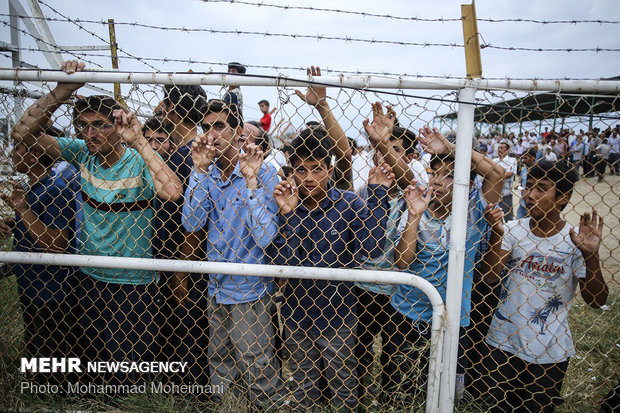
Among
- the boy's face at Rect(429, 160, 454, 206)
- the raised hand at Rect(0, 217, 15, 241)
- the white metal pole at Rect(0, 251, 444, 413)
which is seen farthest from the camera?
the raised hand at Rect(0, 217, 15, 241)

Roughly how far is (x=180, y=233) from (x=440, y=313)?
1.74 m

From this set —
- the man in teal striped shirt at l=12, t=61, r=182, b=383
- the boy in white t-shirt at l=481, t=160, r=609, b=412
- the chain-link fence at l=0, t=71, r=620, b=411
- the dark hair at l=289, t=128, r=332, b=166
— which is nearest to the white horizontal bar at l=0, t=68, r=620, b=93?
the chain-link fence at l=0, t=71, r=620, b=411

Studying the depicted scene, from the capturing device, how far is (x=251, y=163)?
2.07 metres

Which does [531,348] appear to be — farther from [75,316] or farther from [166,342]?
[75,316]

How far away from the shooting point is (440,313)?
179cm

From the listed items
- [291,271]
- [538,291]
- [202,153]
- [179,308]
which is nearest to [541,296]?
[538,291]

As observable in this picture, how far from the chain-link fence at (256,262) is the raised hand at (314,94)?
0.05ft

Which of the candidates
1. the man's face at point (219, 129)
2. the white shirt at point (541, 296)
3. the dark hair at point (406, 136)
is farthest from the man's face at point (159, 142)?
the white shirt at point (541, 296)

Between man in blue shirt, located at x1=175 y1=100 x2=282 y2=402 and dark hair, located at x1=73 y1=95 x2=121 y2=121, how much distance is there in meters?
0.59

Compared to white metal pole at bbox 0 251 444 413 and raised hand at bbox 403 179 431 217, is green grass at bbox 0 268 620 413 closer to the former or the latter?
white metal pole at bbox 0 251 444 413

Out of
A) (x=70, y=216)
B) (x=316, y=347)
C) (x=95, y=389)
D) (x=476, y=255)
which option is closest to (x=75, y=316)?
(x=95, y=389)

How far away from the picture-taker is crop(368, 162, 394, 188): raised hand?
6.93 ft

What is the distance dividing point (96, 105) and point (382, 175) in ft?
5.99

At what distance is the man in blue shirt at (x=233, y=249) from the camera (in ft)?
7.09
